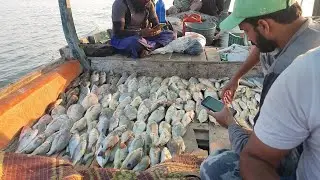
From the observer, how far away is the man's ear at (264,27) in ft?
7.00

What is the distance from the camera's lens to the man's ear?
2.13 metres

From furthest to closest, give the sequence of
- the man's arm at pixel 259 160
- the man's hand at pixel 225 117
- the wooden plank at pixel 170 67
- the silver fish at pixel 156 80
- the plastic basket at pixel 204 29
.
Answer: the plastic basket at pixel 204 29 < the wooden plank at pixel 170 67 < the silver fish at pixel 156 80 < the man's hand at pixel 225 117 < the man's arm at pixel 259 160

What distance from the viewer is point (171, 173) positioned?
2912 millimetres

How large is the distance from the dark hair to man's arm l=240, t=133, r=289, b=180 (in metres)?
0.77

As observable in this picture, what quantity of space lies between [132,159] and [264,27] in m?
1.91

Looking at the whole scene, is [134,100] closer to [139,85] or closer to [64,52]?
[139,85]

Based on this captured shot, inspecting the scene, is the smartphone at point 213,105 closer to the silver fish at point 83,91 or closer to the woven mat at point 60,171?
the woven mat at point 60,171

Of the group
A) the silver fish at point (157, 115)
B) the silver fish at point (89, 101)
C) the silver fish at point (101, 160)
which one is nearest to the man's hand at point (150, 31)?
the silver fish at point (89, 101)

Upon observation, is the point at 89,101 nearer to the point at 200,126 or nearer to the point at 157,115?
the point at 157,115

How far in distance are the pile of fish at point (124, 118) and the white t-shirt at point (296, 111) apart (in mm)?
1977

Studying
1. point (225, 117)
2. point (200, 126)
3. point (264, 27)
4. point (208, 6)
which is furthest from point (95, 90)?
point (208, 6)

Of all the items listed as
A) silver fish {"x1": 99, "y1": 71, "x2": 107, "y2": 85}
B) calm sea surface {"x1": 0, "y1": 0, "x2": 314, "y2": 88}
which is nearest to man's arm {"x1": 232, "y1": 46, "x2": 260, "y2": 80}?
silver fish {"x1": 99, "y1": 71, "x2": 107, "y2": 85}

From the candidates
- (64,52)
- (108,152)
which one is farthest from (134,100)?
(64,52)

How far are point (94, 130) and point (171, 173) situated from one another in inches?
55.7
